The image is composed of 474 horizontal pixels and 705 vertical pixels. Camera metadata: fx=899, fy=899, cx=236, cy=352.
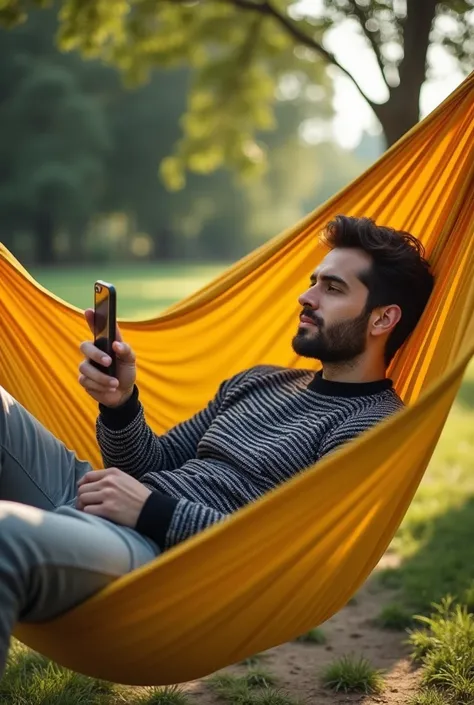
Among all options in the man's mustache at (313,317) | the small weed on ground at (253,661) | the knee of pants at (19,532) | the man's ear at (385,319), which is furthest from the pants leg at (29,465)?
the small weed on ground at (253,661)

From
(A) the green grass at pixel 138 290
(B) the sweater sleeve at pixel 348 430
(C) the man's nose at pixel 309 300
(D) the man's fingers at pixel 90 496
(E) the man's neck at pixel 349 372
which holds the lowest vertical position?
(D) the man's fingers at pixel 90 496

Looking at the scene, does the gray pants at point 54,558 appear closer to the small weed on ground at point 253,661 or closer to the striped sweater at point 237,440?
the striped sweater at point 237,440

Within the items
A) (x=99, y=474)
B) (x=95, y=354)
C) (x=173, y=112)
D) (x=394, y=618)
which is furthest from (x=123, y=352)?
(x=173, y=112)

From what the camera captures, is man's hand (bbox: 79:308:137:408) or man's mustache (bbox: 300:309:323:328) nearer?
man's hand (bbox: 79:308:137:408)

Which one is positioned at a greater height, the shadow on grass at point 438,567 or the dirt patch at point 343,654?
the shadow on grass at point 438,567

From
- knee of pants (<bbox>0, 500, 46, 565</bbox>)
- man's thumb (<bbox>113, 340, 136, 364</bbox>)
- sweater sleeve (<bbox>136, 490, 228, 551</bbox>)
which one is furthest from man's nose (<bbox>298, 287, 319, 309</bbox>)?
knee of pants (<bbox>0, 500, 46, 565</bbox>)

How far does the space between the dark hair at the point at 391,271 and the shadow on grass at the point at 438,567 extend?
3.94ft

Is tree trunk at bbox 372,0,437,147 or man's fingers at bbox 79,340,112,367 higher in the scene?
tree trunk at bbox 372,0,437,147

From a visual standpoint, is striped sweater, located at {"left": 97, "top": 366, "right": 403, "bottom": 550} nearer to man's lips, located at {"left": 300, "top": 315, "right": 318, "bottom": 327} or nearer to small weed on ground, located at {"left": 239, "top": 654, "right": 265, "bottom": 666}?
man's lips, located at {"left": 300, "top": 315, "right": 318, "bottom": 327}

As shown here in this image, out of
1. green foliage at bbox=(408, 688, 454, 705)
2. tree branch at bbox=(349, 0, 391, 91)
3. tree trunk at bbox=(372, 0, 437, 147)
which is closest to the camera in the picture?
green foliage at bbox=(408, 688, 454, 705)

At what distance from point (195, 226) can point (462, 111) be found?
1571 inches

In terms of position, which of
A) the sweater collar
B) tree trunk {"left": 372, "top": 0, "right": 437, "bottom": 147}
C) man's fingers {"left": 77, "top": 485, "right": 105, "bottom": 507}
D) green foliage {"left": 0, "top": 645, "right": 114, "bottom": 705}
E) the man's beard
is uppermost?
tree trunk {"left": 372, "top": 0, "right": 437, "bottom": 147}

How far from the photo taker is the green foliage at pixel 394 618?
3176 mm

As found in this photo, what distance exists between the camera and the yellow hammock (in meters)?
1.75
